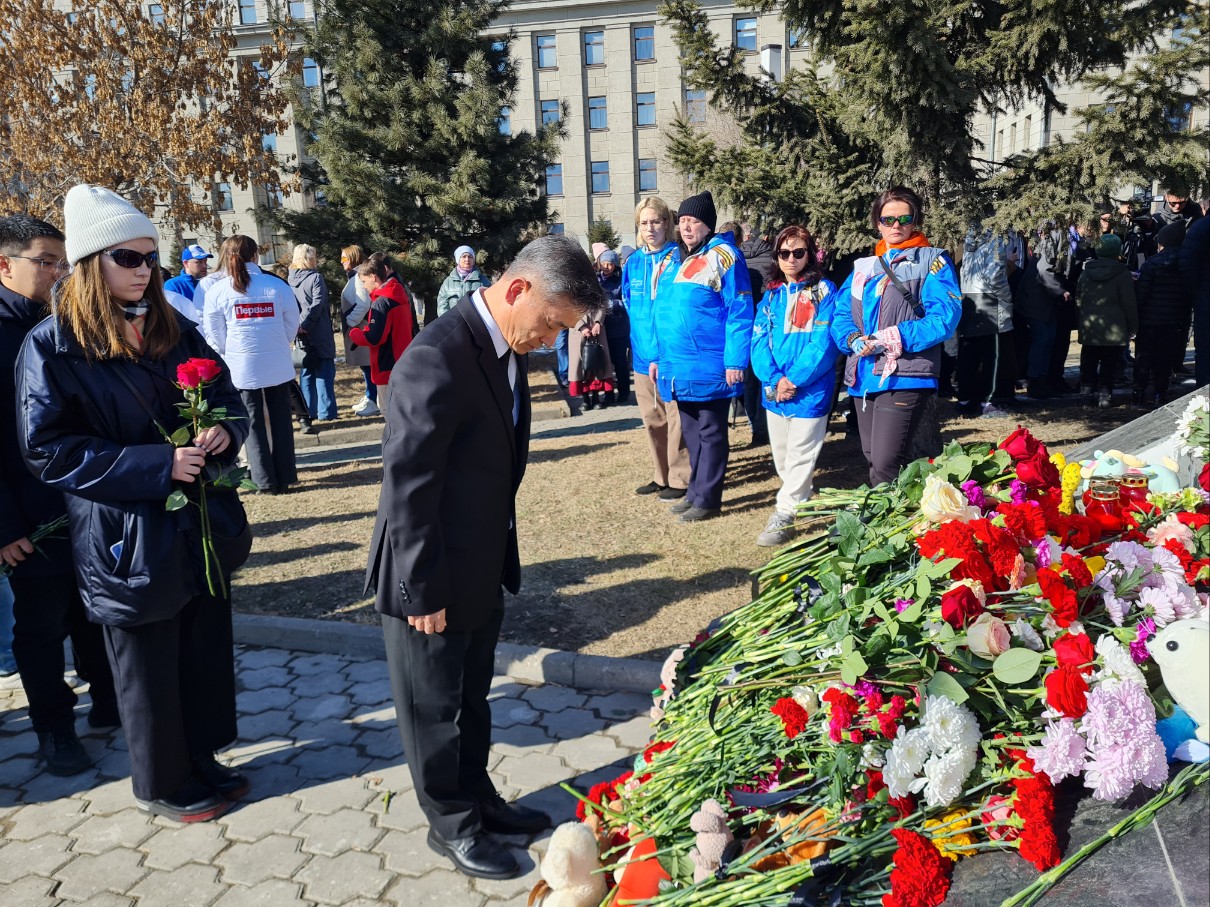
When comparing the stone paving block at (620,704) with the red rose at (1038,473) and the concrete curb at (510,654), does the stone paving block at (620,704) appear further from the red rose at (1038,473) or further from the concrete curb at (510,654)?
the red rose at (1038,473)

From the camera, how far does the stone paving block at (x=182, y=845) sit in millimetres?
3254

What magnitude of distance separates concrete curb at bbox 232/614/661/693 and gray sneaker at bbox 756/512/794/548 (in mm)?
1775

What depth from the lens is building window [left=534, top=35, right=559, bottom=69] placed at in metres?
49.1

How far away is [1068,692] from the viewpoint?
6.45 feet

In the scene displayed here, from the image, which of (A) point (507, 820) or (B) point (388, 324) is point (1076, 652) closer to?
(A) point (507, 820)

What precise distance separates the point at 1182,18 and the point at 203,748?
25.3ft

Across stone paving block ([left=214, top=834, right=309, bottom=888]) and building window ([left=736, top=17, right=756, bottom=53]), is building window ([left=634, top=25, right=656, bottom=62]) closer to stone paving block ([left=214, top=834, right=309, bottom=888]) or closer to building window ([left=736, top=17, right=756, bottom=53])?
building window ([left=736, top=17, right=756, bottom=53])

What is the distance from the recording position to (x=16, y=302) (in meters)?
3.86

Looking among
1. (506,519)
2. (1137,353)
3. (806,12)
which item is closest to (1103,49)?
(806,12)

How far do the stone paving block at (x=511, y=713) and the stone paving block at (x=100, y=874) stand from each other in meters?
1.45

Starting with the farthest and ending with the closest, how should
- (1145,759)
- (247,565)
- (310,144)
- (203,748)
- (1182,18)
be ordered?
(310,144), (1182,18), (247,565), (203,748), (1145,759)

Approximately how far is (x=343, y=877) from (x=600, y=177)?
49344mm

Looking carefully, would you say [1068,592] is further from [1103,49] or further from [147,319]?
[1103,49]

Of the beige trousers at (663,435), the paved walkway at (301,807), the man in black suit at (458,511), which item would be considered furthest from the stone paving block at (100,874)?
the beige trousers at (663,435)
